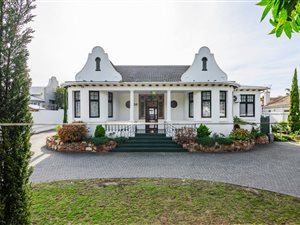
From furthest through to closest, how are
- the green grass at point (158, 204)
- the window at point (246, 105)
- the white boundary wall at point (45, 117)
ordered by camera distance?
the white boundary wall at point (45, 117) < the window at point (246, 105) < the green grass at point (158, 204)

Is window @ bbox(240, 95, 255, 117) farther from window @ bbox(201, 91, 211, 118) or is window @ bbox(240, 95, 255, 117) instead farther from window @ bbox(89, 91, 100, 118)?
window @ bbox(89, 91, 100, 118)

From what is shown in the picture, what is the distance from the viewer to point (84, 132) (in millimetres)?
12219

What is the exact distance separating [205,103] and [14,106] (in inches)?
482

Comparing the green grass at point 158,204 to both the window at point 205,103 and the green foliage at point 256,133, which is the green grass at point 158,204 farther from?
the green foliage at point 256,133

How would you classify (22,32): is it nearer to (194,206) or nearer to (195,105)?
(194,206)

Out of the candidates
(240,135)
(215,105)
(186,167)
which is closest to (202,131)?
(215,105)

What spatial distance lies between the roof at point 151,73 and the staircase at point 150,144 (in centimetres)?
452

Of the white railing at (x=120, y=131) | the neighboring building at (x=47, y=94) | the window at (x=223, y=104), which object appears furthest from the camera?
the neighboring building at (x=47, y=94)

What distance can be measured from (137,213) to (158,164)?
455 centimetres

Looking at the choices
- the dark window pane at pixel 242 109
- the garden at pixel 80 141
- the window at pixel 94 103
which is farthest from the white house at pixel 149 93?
the dark window pane at pixel 242 109

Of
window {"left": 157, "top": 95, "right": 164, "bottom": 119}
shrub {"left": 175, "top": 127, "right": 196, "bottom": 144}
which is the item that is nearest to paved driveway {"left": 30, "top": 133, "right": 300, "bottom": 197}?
shrub {"left": 175, "top": 127, "right": 196, "bottom": 144}

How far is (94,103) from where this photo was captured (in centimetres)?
1362

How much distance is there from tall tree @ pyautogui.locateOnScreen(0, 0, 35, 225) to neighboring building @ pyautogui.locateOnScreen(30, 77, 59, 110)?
3269 cm

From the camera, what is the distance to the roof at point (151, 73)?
49.1 feet
